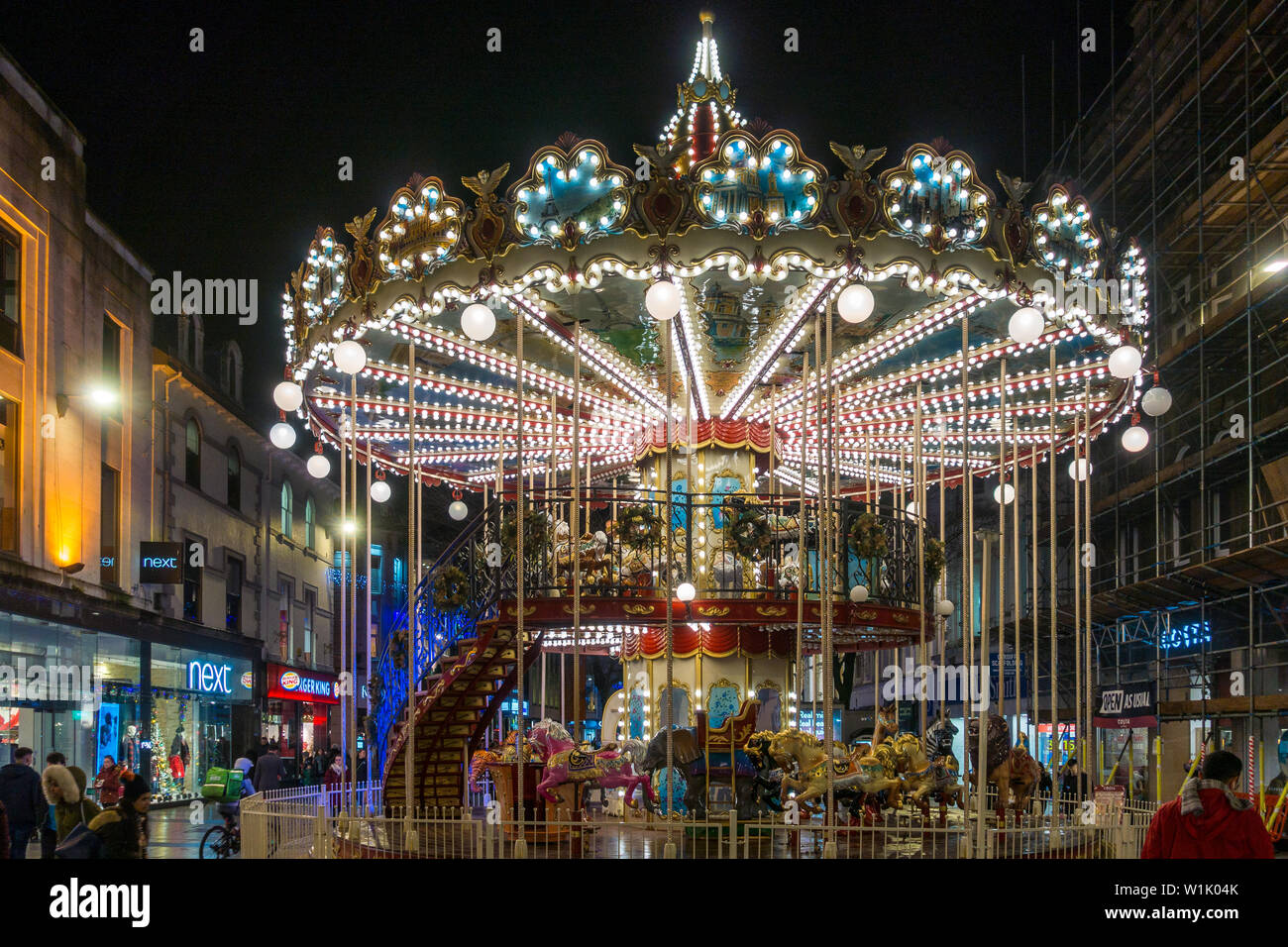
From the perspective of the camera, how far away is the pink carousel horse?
13227 mm

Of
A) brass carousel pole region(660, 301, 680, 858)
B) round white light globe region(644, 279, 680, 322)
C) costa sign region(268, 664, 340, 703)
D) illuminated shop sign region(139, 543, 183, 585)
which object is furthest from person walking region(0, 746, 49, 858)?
costa sign region(268, 664, 340, 703)

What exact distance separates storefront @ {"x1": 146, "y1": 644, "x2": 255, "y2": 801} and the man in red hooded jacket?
2421cm

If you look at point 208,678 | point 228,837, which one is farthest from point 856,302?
point 208,678

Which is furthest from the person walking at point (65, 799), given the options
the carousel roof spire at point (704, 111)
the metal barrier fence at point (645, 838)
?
the carousel roof spire at point (704, 111)

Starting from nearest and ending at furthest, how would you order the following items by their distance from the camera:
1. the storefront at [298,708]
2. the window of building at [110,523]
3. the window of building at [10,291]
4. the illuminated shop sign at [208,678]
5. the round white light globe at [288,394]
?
the round white light globe at [288,394]
the window of building at [10,291]
the window of building at [110,523]
the illuminated shop sign at [208,678]
the storefront at [298,708]

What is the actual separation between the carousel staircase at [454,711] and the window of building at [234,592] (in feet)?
63.2

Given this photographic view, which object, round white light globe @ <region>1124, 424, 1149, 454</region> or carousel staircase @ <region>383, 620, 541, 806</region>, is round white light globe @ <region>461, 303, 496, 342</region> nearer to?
carousel staircase @ <region>383, 620, 541, 806</region>

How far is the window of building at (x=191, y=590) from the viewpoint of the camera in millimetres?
31058

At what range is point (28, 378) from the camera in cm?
2280

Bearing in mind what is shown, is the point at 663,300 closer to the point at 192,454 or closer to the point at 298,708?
the point at 192,454

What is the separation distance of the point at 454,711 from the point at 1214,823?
10005 mm

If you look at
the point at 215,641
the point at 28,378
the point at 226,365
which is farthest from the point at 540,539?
the point at 226,365

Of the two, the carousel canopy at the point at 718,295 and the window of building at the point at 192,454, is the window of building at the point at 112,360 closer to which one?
the window of building at the point at 192,454

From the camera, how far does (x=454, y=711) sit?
52.5ft
